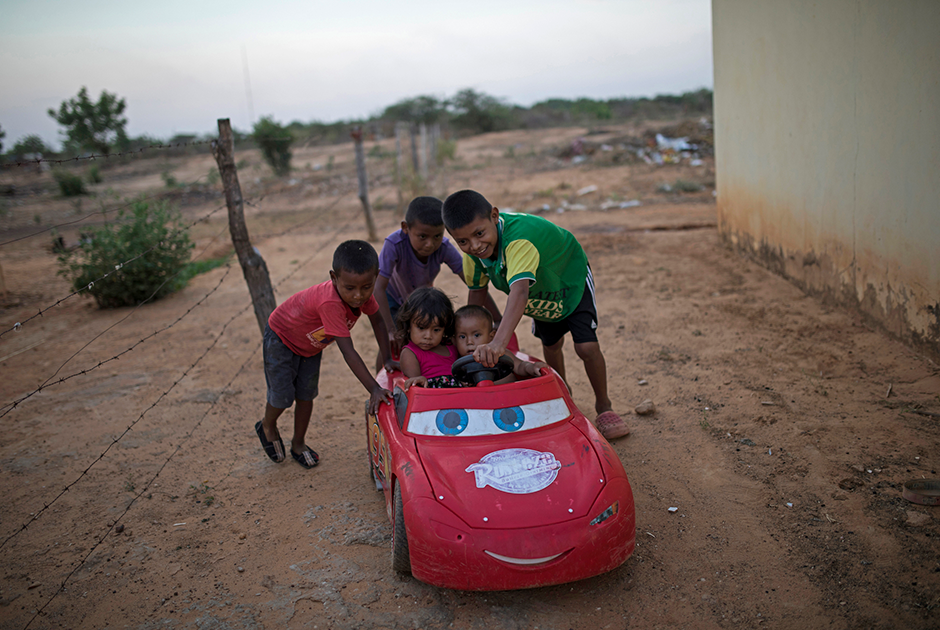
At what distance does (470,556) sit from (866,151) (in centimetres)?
476

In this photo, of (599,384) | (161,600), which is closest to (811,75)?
(599,384)

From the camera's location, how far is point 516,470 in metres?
2.57

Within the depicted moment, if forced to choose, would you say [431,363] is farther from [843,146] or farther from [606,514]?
[843,146]

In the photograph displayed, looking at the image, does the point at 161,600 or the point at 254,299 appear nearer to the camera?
the point at 161,600

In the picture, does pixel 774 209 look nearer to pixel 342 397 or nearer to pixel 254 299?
pixel 342 397

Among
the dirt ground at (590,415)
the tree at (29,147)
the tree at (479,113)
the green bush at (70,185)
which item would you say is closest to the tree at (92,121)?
the tree at (29,147)

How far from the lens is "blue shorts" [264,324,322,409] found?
364 centimetres

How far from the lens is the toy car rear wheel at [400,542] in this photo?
2.57m

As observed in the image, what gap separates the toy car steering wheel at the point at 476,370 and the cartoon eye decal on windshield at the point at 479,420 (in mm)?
259

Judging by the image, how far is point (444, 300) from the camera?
135 inches

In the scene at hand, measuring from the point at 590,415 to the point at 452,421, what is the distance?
5.85 ft

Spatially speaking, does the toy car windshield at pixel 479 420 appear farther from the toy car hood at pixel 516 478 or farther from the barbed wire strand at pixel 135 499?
the barbed wire strand at pixel 135 499

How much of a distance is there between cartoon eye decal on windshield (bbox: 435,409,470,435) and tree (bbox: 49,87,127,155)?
31605 millimetres

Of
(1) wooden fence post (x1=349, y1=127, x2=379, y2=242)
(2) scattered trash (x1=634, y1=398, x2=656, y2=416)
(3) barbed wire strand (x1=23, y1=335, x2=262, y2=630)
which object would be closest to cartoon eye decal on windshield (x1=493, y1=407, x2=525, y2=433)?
(2) scattered trash (x1=634, y1=398, x2=656, y2=416)
